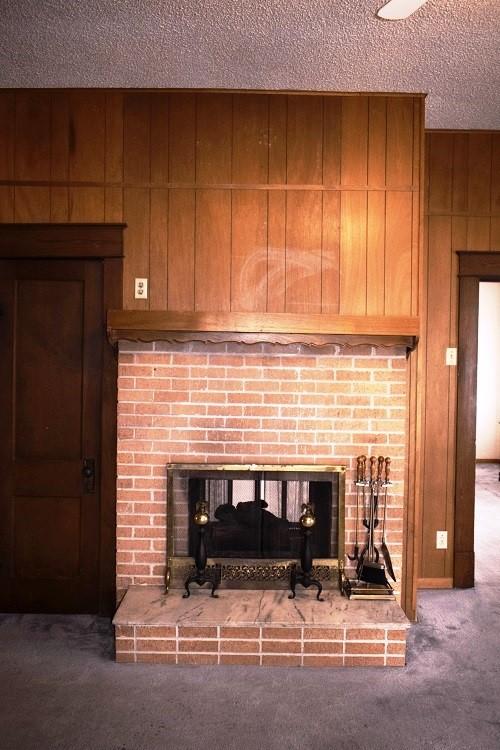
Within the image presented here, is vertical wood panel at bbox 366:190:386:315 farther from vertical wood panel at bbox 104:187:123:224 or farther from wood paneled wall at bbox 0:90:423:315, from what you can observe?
vertical wood panel at bbox 104:187:123:224

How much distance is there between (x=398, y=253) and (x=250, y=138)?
1.02 metres

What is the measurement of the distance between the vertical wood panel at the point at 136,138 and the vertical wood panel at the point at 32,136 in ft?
1.40

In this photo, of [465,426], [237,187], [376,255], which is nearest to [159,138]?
[237,187]

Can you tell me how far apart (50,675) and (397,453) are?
2.06 meters

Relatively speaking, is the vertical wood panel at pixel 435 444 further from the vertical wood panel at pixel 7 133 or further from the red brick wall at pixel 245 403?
the vertical wood panel at pixel 7 133

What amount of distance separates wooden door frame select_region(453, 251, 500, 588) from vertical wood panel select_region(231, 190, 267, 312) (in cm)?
144

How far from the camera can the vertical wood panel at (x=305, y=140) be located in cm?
322

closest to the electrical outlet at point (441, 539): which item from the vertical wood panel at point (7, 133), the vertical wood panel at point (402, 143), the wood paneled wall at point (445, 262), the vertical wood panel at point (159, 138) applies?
the wood paneled wall at point (445, 262)

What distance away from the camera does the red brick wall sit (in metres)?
3.26

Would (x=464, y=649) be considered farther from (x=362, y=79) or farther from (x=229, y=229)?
(x=362, y=79)

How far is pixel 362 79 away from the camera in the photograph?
3078 mm

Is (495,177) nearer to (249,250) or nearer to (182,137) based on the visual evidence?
(249,250)

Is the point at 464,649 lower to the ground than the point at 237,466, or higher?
lower

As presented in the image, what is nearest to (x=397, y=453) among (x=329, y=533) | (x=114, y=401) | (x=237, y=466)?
(x=329, y=533)
